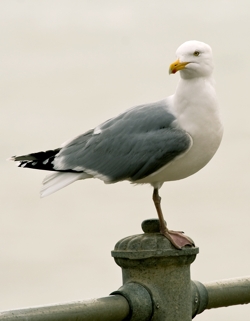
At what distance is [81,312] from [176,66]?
134cm

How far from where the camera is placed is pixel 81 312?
2.54 metres

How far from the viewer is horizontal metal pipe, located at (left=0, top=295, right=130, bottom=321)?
2395mm

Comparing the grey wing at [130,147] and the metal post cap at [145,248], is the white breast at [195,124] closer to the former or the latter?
the grey wing at [130,147]

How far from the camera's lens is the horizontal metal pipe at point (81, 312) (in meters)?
2.39

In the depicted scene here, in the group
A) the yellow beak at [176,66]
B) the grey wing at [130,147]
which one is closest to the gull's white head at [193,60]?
the yellow beak at [176,66]

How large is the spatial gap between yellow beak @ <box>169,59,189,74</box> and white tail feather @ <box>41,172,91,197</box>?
2.42 ft

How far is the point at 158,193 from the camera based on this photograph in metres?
3.62

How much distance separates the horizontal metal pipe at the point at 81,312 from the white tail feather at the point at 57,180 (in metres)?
0.99

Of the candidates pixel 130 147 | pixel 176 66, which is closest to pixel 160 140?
pixel 130 147

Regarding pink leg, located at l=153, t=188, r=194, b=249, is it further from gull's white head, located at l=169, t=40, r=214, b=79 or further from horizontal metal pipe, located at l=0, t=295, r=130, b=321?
gull's white head, located at l=169, t=40, r=214, b=79

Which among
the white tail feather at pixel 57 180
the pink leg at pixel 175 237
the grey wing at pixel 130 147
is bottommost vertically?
the pink leg at pixel 175 237

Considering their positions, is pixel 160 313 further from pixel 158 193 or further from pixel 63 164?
pixel 63 164

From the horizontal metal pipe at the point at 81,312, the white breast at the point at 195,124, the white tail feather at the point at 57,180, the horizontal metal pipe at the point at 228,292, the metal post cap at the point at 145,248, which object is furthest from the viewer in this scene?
the white tail feather at the point at 57,180

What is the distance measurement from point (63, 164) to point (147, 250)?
110 centimetres
